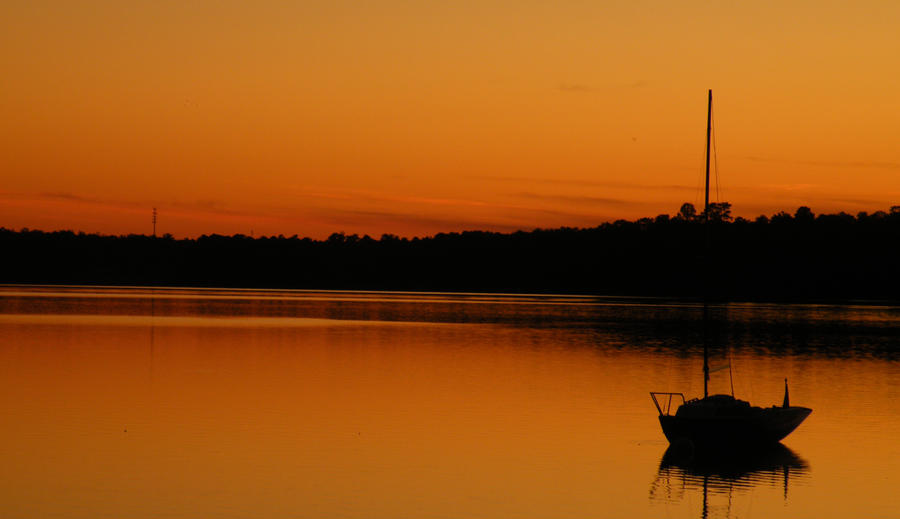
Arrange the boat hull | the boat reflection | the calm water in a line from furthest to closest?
the boat hull < the boat reflection < the calm water

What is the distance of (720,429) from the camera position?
1165 inches

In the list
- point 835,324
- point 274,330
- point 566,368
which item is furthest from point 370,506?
point 835,324

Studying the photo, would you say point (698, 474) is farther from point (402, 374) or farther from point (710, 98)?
point (402, 374)

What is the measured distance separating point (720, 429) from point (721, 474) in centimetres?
202

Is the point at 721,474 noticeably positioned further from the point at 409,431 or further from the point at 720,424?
the point at 409,431

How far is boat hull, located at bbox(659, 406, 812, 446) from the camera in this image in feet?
97.0

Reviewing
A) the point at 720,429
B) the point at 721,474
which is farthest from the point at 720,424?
the point at 721,474

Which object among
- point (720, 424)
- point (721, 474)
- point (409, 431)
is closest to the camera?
point (721, 474)

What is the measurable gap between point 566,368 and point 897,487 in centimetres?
2921

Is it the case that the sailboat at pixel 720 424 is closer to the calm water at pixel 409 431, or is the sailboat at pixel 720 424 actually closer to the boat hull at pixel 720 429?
the boat hull at pixel 720 429

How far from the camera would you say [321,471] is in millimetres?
26500

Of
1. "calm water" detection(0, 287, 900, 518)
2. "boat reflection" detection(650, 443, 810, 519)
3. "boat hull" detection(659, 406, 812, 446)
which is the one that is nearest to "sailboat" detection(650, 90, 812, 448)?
"boat hull" detection(659, 406, 812, 446)

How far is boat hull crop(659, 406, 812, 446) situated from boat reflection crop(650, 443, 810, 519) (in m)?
0.37

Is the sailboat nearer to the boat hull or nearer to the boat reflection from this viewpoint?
the boat hull
